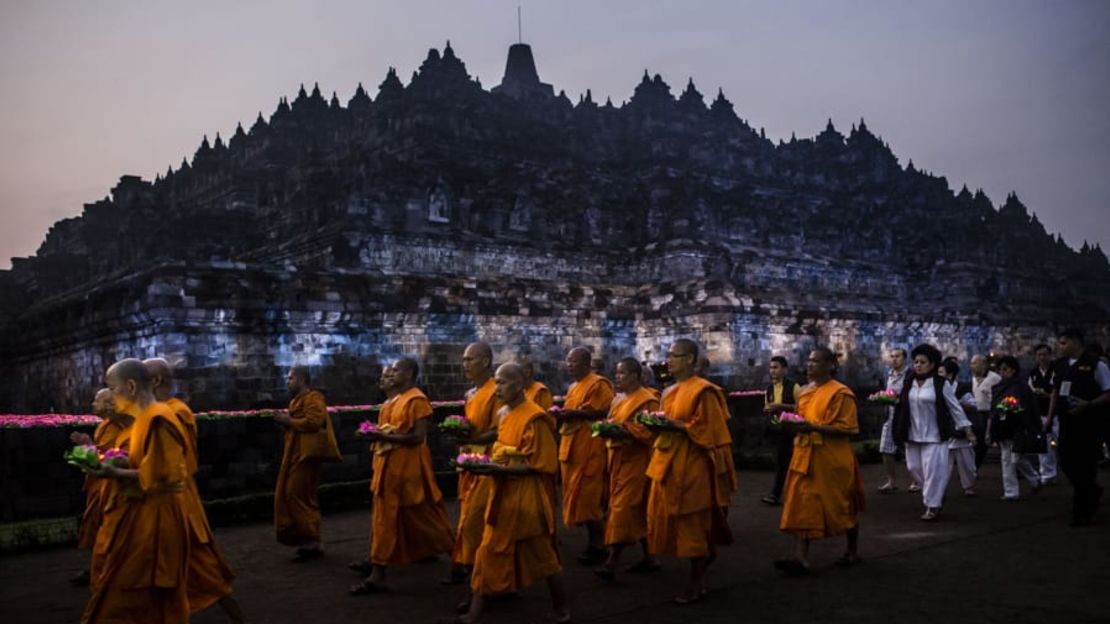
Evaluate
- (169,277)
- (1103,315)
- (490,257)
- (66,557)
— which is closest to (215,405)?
(169,277)

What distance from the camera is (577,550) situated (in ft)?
25.1

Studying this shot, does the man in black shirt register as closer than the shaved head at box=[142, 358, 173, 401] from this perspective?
No

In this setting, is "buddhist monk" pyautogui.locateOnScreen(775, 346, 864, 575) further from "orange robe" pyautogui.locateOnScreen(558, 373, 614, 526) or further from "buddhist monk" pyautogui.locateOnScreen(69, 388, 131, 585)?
"buddhist monk" pyautogui.locateOnScreen(69, 388, 131, 585)

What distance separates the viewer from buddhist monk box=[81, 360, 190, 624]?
440 centimetres

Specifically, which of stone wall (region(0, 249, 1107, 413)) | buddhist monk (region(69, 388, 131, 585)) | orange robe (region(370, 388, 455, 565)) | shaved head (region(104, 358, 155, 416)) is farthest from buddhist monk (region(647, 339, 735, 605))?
stone wall (region(0, 249, 1107, 413))

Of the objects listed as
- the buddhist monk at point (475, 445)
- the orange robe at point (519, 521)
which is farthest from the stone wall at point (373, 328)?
the orange robe at point (519, 521)

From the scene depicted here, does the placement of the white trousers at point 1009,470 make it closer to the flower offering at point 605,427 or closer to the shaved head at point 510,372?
the flower offering at point 605,427

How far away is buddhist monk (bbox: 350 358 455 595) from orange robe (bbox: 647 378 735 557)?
161 centimetres

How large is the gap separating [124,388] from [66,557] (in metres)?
3.98

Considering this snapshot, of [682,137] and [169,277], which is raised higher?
[682,137]

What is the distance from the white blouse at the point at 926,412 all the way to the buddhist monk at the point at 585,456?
3011 mm

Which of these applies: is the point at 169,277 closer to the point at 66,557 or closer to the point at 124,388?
the point at 66,557

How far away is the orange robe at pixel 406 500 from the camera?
619cm

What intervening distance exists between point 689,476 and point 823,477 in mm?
1172
